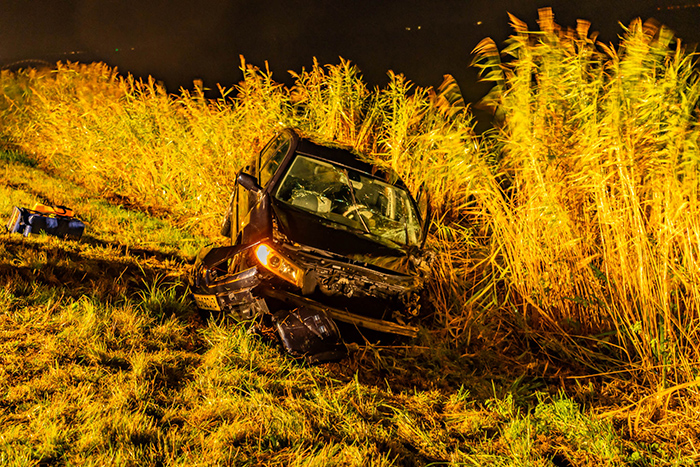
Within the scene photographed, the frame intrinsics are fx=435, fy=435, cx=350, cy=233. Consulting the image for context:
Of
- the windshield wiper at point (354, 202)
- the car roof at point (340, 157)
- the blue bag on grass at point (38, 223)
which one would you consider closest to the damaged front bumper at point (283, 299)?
the windshield wiper at point (354, 202)

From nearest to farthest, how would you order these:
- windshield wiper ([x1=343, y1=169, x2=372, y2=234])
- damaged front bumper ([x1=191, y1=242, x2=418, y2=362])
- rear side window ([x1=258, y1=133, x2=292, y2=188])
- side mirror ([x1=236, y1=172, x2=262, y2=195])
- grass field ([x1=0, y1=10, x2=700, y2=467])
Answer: grass field ([x1=0, y1=10, x2=700, y2=467]) < damaged front bumper ([x1=191, y1=242, x2=418, y2=362]) < side mirror ([x1=236, y1=172, x2=262, y2=195]) < windshield wiper ([x1=343, y1=169, x2=372, y2=234]) < rear side window ([x1=258, y1=133, x2=292, y2=188])

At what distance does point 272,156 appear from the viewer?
15.2 ft

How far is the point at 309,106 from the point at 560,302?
14.3 ft

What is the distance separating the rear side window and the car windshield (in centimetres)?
24

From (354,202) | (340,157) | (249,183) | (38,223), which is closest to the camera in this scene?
Answer: (249,183)

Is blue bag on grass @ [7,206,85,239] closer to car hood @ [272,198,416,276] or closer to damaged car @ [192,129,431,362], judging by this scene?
damaged car @ [192,129,431,362]

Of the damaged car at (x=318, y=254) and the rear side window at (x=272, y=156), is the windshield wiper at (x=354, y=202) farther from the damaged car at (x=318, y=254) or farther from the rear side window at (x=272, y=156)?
the rear side window at (x=272, y=156)

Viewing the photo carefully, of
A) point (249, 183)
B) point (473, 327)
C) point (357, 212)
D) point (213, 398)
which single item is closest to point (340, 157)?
point (357, 212)

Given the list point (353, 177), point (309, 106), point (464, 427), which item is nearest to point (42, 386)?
point (464, 427)

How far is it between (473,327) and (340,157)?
2093 mm

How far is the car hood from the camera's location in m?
3.32

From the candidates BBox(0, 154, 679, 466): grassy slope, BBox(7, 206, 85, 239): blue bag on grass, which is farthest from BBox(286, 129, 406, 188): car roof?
Result: BBox(7, 206, 85, 239): blue bag on grass

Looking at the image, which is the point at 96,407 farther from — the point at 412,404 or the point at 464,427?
the point at 464,427

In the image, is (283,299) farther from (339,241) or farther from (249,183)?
(249,183)
